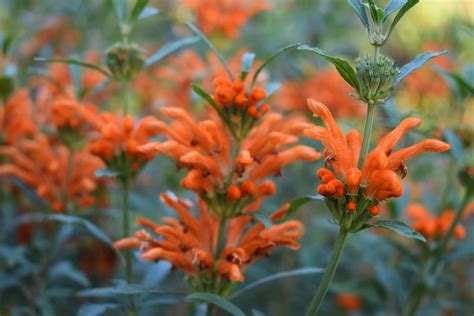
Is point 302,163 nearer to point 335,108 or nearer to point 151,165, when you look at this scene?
point 335,108

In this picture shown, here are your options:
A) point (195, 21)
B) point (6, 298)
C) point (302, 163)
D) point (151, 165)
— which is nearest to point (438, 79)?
point (302, 163)

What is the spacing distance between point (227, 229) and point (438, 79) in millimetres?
2856

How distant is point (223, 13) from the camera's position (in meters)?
3.88

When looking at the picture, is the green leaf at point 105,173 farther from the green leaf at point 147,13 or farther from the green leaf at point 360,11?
the green leaf at point 360,11

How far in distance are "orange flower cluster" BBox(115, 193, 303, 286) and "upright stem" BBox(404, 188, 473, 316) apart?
0.71 m

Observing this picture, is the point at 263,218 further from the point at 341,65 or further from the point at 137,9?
the point at 137,9

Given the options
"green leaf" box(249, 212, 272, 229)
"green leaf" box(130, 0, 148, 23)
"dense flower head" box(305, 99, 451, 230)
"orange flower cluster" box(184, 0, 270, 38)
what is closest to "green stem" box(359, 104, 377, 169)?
"dense flower head" box(305, 99, 451, 230)

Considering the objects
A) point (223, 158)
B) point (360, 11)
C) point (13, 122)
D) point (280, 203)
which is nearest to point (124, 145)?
point (223, 158)

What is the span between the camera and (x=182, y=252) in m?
1.90

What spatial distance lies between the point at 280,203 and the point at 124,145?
171cm

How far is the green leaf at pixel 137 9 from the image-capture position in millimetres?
2006

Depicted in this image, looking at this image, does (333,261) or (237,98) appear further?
(237,98)

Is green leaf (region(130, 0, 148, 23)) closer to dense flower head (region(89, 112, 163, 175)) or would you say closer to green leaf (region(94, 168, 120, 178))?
dense flower head (region(89, 112, 163, 175))

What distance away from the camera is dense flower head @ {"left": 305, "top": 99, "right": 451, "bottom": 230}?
155cm
